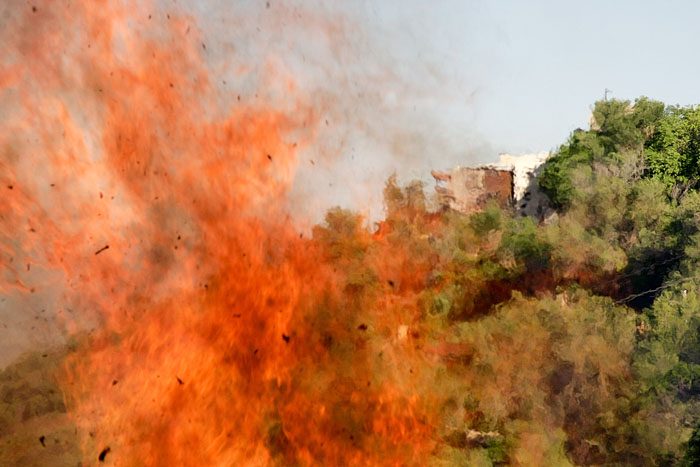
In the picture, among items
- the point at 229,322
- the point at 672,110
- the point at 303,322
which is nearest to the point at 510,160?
the point at 672,110

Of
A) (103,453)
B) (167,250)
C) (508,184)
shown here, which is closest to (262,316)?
(167,250)

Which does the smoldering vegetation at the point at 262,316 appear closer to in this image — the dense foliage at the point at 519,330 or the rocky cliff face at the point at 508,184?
the dense foliage at the point at 519,330

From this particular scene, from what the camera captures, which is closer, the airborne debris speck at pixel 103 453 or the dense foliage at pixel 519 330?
the airborne debris speck at pixel 103 453

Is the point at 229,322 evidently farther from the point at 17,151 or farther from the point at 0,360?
the point at 0,360

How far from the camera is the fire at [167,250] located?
1694cm

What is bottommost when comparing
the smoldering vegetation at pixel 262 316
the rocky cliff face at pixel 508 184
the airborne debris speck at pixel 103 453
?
the airborne debris speck at pixel 103 453

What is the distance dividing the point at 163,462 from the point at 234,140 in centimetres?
691

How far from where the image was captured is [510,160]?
66.5 metres

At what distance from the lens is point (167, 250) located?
20.4 meters

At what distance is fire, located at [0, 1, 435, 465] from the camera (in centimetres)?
1694

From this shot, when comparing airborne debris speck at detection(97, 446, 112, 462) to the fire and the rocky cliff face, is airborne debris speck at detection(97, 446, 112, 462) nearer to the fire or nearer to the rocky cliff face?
the fire

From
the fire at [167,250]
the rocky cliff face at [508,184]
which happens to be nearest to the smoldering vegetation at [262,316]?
the fire at [167,250]

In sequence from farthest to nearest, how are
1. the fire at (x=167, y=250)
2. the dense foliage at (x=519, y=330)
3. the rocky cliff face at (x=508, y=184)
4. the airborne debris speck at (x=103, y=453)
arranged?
the rocky cliff face at (x=508, y=184) < the dense foliage at (x=519, y=330) < the airborne debris speck at (x=103, y=453) < the fire at (x=167, y=250)

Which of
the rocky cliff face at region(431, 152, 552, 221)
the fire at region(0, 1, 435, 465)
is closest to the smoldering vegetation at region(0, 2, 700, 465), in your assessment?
the fire at region(0, 1, 435, 465)
